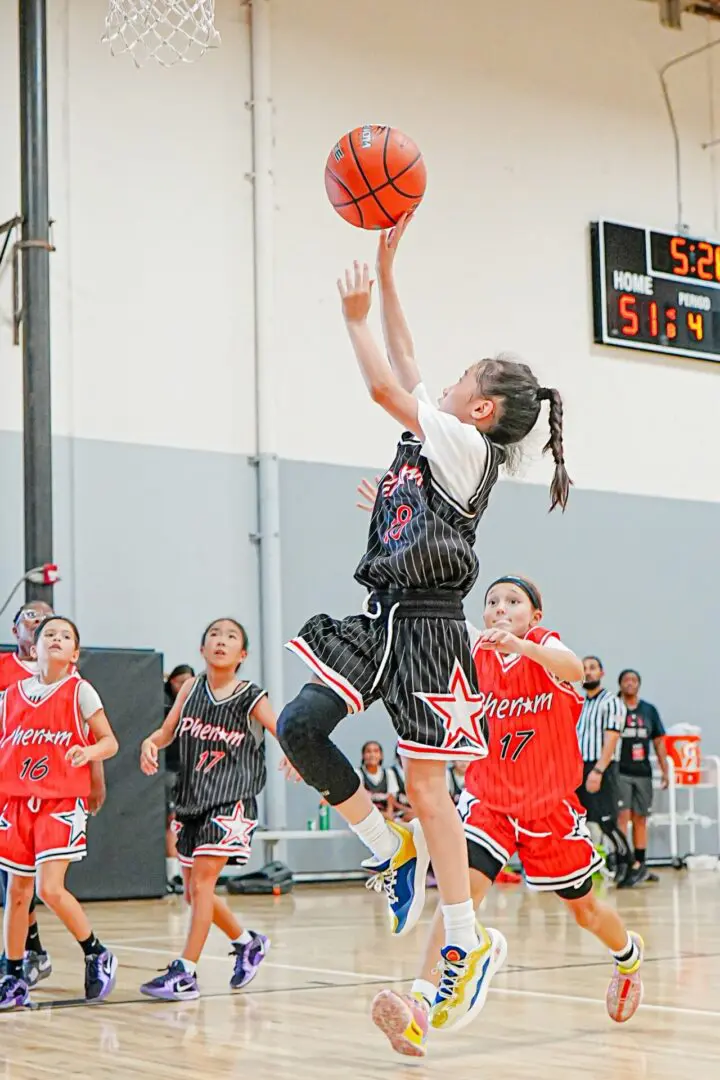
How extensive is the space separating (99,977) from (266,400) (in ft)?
24.9

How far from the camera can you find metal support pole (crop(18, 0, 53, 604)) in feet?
35.7

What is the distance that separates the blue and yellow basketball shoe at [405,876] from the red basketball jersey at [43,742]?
182 cm

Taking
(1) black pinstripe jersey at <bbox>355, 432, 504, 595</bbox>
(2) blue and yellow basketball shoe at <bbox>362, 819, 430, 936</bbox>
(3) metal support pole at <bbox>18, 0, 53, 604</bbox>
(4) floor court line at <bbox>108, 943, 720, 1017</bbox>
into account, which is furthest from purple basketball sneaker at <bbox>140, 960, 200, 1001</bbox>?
(3) metal support pole at <bbox>18, 0, 53, 604</bbox>

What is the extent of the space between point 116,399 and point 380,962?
20.8ft

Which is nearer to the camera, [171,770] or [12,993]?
[12,993]

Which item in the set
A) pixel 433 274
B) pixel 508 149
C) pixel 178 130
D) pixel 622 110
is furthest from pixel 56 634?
pixel 622 110

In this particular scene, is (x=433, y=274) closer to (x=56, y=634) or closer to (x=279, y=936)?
(x=279, y=936)

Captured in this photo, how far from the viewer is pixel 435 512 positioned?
3840 mm

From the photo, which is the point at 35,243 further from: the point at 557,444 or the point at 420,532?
the point at 420,532

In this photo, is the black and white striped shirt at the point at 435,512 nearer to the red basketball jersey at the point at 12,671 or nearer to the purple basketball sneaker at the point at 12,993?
the purple basketball sneaker at the point at 12,993

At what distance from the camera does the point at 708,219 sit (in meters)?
15.4

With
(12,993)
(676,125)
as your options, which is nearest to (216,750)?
(12,993)

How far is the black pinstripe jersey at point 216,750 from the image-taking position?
574 centimetres

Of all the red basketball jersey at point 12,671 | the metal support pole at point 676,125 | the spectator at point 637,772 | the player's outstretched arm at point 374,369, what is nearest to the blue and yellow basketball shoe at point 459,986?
the player's outstretched arm at point 374,369
